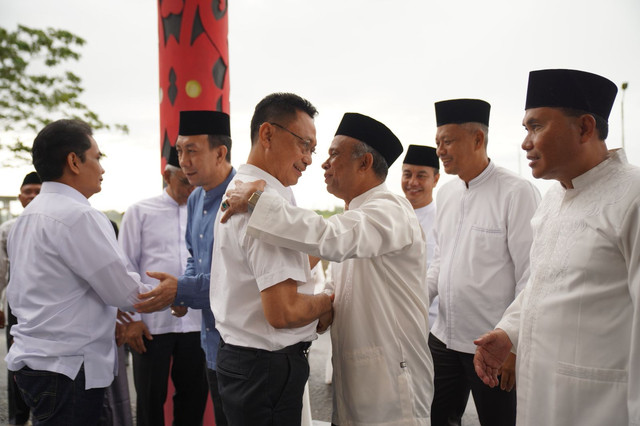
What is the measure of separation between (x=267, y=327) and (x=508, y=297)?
149cm

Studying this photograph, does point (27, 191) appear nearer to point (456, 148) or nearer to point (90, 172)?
point (90, 172)

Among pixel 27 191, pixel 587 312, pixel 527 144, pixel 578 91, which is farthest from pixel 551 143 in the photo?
pixel 27 191

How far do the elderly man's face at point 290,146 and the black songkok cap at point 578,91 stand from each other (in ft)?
2.72

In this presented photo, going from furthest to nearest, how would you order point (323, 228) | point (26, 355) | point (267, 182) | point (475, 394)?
point (475, 394), point (26, 355), point (267, 182), point (323, 228)

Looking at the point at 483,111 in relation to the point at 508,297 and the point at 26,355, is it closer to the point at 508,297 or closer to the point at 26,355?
the point at 508,297

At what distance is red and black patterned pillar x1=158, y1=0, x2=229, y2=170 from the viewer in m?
3.86

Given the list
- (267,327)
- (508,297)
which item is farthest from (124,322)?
(508,297)

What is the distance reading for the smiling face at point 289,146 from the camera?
5.69 ft

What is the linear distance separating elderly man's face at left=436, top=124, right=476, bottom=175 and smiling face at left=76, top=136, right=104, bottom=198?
5.97ft

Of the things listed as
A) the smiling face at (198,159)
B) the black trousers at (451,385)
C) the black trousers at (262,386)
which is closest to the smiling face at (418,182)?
the black trousers at (451,385)

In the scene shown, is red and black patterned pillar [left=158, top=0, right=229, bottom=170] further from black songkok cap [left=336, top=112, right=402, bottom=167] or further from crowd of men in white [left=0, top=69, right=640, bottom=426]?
black songkok cap [left=336, top=112, right=402, bottom=167]

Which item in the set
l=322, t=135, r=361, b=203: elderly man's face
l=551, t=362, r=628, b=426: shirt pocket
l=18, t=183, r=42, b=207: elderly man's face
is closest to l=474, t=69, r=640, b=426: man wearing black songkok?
l=551, t=362, r=628, b=426: shirt pocket

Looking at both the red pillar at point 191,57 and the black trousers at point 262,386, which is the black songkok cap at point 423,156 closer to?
the red pillar at point 191,57

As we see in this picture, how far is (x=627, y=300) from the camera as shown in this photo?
1.46m
